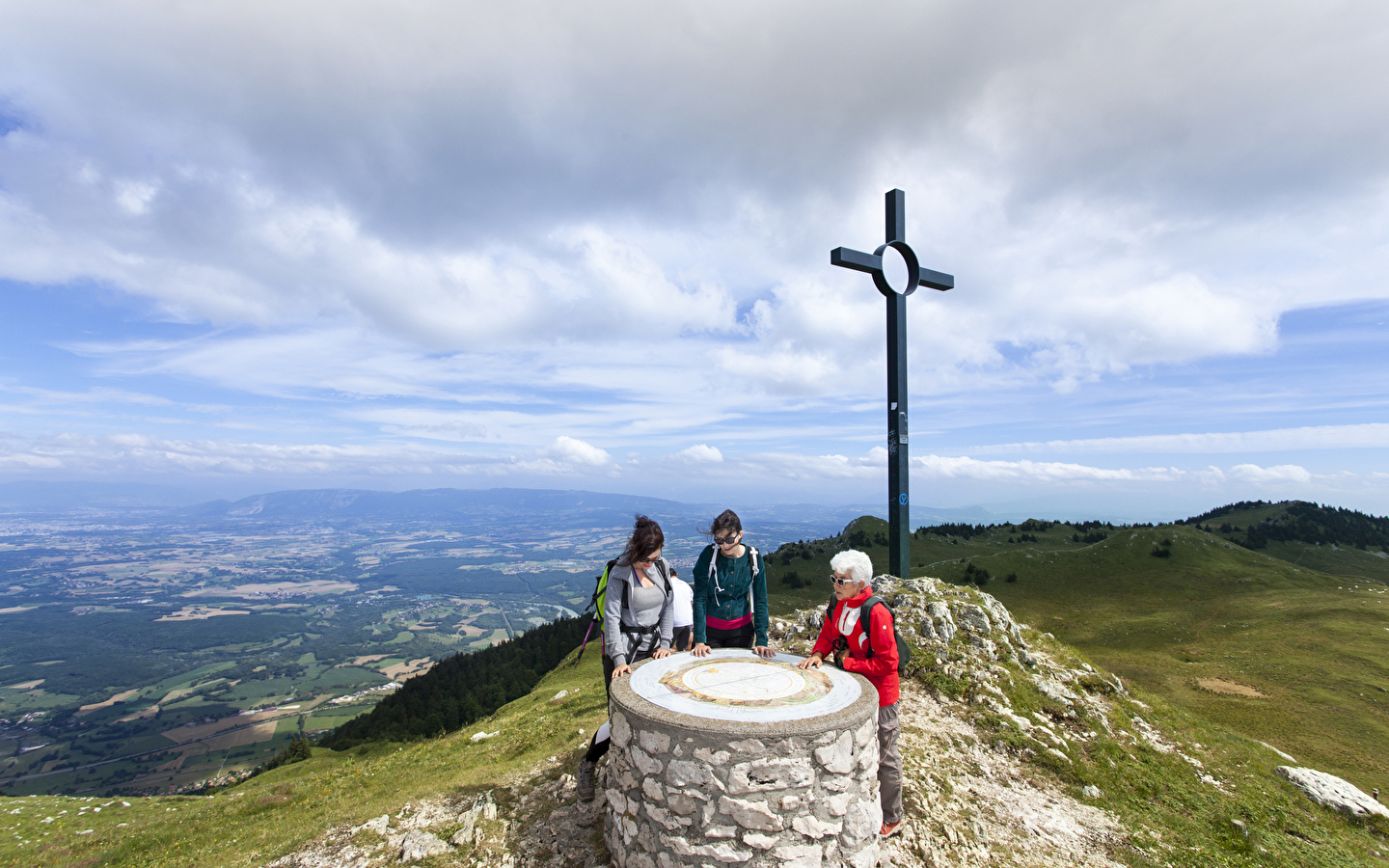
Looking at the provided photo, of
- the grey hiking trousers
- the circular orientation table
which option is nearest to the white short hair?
the circular orientation table

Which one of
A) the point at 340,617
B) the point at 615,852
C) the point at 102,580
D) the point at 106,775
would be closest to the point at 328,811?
the point at 615,852

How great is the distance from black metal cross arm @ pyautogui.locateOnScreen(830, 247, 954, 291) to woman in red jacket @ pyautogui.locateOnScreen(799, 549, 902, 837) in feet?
29.0

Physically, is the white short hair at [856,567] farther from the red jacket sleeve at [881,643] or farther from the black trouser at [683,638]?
the black trouser at [683,638]

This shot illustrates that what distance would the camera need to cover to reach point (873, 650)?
588 centimetres

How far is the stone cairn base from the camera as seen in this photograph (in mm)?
4879

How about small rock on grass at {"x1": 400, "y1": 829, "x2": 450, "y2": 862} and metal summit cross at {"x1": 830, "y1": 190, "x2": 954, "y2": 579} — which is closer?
small rock on grass at {"x1": 400, "y1": 829, "x2": 450, "y2": 862}

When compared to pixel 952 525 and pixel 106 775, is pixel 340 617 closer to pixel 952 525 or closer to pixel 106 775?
pixel 106 775

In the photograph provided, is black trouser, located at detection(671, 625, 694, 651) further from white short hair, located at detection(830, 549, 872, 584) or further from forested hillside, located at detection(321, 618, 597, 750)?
forested hillside, located at detection(321, 618, 597, 750)

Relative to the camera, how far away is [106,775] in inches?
2323

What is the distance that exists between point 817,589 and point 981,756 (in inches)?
719

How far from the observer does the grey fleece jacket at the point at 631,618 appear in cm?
667

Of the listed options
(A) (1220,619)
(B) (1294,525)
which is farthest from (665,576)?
(B) (1294,525)

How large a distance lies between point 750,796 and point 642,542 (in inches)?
110

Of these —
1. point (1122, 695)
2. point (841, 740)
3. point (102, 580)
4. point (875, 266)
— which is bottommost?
point (102, 580)
